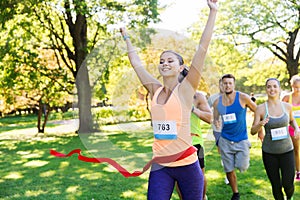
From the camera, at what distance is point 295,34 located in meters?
21.7

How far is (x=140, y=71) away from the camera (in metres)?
3.23

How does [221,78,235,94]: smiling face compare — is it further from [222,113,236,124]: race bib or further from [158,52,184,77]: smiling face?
[158,52,184,77]: smiling face

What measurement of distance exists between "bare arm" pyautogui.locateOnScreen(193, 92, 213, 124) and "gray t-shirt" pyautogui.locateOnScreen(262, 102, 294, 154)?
90 cm

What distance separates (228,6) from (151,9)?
9.30m

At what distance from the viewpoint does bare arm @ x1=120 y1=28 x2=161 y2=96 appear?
319cm

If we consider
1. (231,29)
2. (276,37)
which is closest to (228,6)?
(231,29)

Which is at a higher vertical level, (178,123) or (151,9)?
(151,9)

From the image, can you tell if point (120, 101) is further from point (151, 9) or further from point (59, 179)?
point (151, 9)

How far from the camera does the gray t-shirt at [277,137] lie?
438 cm

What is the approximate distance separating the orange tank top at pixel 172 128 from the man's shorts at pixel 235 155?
223 centimetres

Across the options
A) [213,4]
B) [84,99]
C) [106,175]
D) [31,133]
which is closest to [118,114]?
[84,99]

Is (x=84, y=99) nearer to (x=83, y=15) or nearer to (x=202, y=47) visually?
(x=202, y=47)

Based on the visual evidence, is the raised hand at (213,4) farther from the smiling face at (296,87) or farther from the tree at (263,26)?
the tree at (263,26)

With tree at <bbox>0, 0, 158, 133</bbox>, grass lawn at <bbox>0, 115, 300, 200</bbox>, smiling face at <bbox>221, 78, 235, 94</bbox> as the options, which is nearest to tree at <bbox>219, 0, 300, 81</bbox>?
tree at <bbox>0, 0, 158, 133</bbox>
